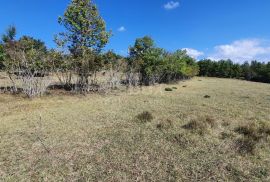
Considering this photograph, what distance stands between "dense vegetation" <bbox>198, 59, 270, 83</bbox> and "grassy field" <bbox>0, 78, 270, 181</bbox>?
54090 mm

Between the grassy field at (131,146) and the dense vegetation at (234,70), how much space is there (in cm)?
5409

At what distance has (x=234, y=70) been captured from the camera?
67.8 m

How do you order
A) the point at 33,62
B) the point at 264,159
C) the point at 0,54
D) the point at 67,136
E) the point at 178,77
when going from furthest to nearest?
the point at 178,77, the point at 0,54, the point at 33,62, the point at 67,136, the point at 264,159

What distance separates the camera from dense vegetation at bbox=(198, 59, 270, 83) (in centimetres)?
5897

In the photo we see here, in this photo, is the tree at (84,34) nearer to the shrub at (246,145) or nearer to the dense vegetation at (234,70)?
the shrub at (246,145)

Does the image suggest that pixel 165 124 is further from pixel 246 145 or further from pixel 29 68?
pixel 29 68

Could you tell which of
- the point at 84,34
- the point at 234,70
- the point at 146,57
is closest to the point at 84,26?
the point at 84,34

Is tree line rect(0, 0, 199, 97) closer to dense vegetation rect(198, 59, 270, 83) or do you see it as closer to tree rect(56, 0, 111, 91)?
tree rect(56, 0, 111, 91)

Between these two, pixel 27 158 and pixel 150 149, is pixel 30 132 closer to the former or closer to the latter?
pixel 27 158

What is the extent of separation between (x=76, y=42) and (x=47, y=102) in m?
7.81

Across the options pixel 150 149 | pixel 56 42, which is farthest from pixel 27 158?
pixel 56 42

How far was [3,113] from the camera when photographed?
1152cm

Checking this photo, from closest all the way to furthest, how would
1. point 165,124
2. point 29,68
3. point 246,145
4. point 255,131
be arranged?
point 246,145, point 255,131, point 165,124, point 29,68

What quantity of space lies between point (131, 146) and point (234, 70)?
6811cm
